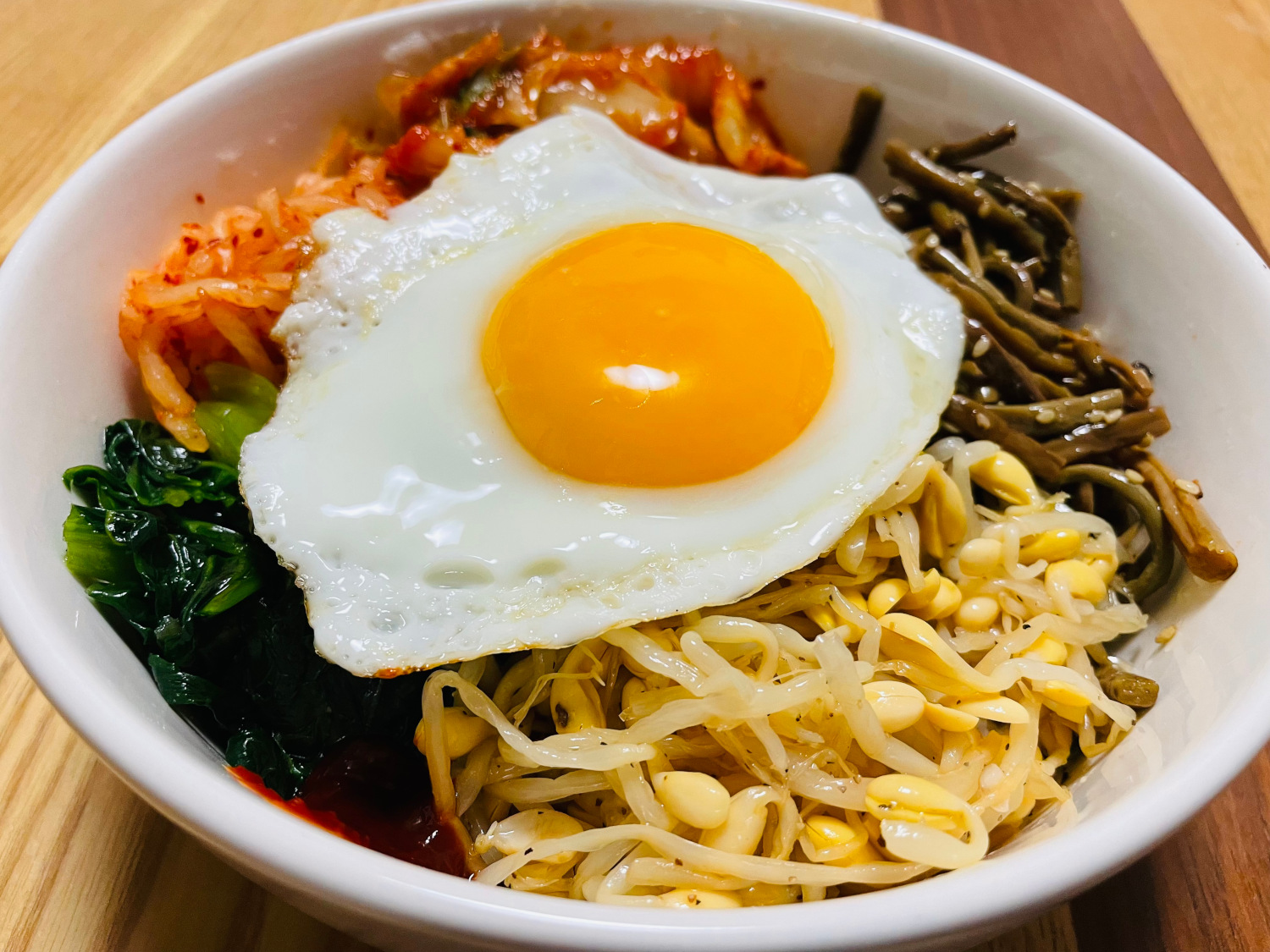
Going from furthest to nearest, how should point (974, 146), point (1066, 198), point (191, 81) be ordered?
point (191, 81) → point (974, 146) → point (1066, 198)

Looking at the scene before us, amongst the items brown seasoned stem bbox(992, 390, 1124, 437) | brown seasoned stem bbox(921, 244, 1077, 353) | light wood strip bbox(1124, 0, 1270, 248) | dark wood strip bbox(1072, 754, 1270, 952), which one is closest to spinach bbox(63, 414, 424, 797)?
dark wood strip bbox(1072, 754, 1270, 952)

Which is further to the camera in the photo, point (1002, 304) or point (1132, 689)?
point (1002, 304)

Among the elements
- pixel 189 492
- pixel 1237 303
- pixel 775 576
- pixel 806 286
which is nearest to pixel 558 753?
pixel 775 576

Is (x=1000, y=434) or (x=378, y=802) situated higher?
(x=1000, y=434)

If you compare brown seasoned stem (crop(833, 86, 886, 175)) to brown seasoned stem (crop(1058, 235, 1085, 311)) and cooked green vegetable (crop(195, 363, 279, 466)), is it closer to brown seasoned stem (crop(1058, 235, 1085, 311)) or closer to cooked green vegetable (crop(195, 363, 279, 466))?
brown seasoned stem (crop(1058, 235, 1085, 311))

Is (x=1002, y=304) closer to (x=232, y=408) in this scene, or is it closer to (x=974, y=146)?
(x=974, y=146)

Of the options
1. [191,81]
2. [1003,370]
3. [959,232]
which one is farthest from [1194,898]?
[191,81]

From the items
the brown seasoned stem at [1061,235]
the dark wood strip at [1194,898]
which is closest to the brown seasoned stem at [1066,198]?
the brown seasoned stem at [1061,235]
